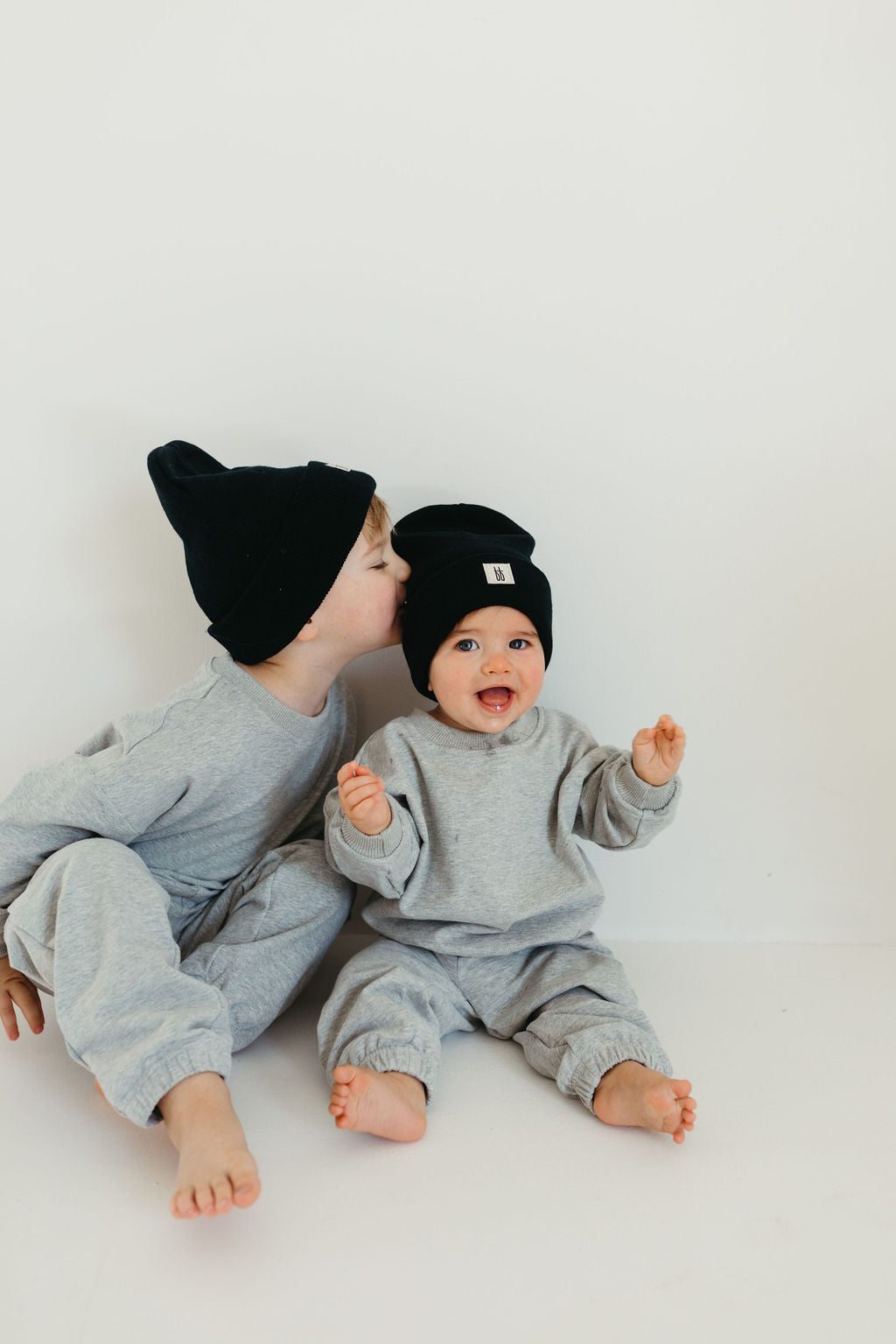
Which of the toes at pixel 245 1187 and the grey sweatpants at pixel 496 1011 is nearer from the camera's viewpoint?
the toes at pixel 245 1187

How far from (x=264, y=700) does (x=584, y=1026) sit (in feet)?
1.63

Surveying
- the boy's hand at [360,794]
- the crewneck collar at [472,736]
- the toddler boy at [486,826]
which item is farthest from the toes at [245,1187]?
the crewneck collar at [472,736]

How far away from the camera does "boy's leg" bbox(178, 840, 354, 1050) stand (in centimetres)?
111

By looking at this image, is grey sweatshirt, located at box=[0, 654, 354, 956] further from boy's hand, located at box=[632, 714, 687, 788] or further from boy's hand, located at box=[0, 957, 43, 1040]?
boy's hand, located at box=[632, 714, 687, 788]

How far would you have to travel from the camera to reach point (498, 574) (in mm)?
1129

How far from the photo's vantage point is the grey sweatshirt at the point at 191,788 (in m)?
1.10

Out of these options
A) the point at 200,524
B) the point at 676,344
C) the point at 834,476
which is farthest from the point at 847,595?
the point at 200,524

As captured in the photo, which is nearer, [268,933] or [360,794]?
[360,794]

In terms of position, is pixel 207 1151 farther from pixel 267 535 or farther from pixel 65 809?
pixel 267 535

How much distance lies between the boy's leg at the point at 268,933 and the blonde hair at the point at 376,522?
0.37 metres

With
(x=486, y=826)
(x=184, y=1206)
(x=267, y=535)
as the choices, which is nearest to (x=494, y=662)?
(x=486, y=826)

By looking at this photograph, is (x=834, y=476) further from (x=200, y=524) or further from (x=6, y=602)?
(x=6, y=602)

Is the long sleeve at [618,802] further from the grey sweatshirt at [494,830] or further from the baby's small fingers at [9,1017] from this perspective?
the baby's small fingers at [9,1017]

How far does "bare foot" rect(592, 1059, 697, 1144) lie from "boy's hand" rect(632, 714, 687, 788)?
0.28 m
